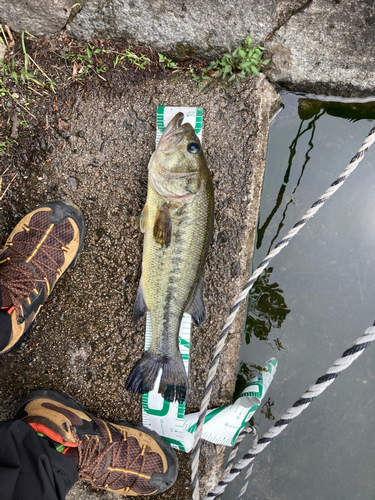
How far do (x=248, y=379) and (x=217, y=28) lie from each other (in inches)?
132

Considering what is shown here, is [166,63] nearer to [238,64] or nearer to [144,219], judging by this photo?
[238,64]

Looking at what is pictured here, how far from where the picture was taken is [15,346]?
282 cm

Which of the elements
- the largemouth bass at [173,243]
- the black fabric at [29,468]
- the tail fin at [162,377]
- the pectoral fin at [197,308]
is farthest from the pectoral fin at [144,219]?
the black fabric at [29,468]

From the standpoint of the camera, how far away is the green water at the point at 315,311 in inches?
121

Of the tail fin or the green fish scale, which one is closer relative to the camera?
the green fish scale

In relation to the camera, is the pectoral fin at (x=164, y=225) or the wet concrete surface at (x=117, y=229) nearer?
the pectoral fin at (x=164, y=225)

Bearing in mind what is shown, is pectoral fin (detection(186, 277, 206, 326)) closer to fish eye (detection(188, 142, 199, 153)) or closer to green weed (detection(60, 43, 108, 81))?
fish eye (detection(188, 142, 199, 153))

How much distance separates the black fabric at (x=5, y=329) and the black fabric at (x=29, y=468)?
0.63 m

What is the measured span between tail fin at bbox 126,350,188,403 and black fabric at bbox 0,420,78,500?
2.51 ft

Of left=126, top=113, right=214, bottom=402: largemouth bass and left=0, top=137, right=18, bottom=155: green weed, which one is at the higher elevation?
left=0, top=137, right=18, bottom=155: green weed

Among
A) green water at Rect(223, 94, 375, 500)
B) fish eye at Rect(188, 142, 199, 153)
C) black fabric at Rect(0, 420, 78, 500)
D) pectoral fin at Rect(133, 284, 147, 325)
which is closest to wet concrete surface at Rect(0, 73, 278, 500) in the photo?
pectoral fin at Rect(133, 284, 147, 325)

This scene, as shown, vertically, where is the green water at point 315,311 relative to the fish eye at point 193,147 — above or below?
below

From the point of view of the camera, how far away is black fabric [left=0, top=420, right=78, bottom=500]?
2.02 metres

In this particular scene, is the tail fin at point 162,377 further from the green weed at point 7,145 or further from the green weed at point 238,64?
the green weed at point 238,64
